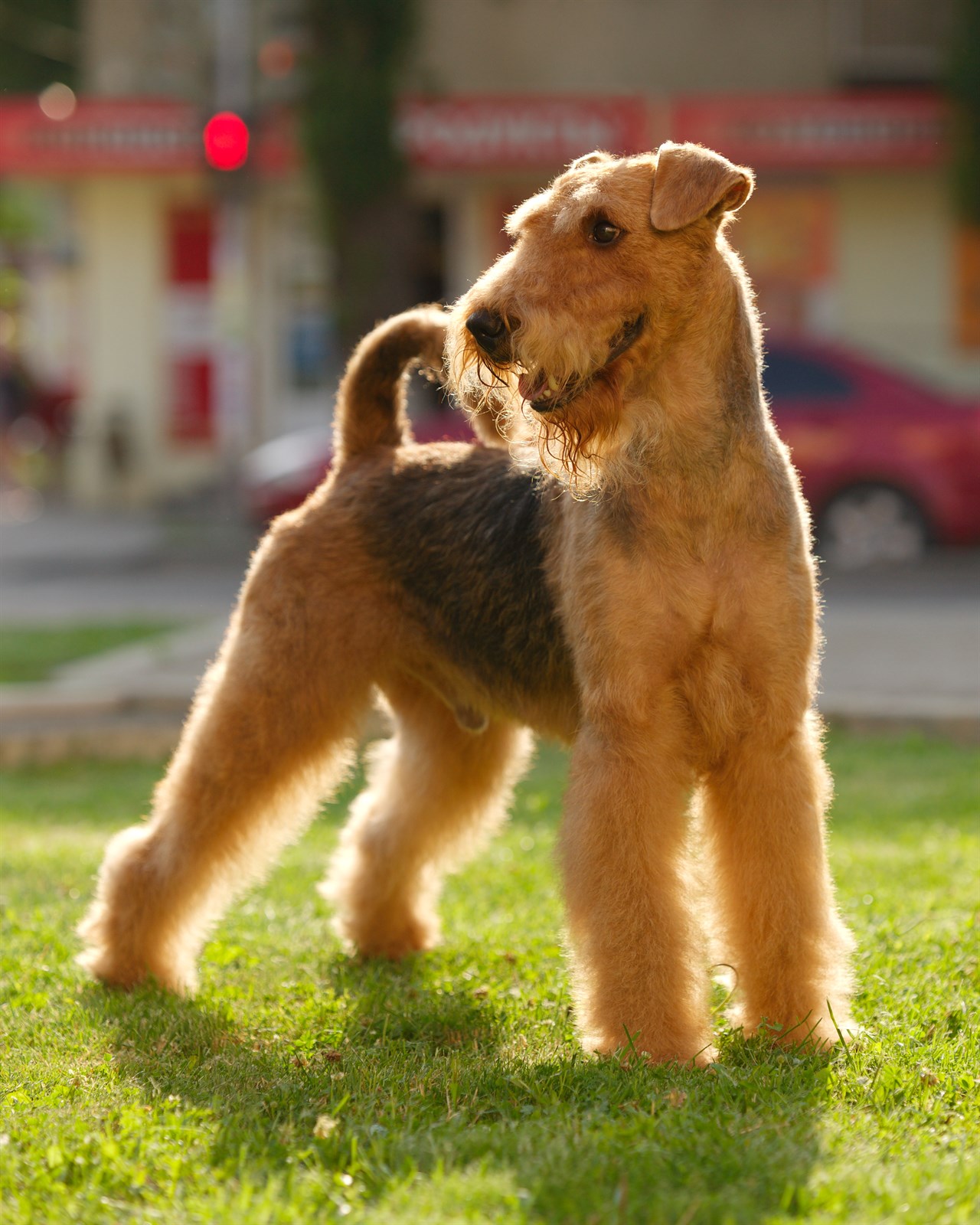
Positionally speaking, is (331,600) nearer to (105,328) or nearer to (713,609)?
(713,609)

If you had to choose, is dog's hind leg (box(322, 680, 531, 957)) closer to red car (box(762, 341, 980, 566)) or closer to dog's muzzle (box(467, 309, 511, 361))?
dog's muzzle (box(467, 309, 511, 361))

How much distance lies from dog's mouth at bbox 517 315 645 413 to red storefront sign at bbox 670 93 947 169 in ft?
48.4

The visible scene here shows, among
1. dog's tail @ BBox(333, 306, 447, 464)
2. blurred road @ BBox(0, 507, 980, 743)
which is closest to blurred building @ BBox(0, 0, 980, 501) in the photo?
blurred road @ BBox(0, 507, 980, 743)

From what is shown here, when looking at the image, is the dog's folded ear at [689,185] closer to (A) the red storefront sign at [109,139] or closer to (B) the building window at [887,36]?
(A) the red storefront sign at [109,139]

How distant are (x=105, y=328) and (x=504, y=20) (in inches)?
258

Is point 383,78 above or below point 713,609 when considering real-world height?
above

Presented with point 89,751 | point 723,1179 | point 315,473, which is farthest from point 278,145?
point 723,1179

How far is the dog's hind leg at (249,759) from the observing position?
4066mm

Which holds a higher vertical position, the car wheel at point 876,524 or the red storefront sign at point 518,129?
the red storefront sign at point 518,129

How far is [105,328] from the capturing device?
19719 millimetres

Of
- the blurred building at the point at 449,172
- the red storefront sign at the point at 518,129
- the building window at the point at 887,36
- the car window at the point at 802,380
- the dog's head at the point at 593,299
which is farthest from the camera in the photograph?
the building window at the point at 887,36

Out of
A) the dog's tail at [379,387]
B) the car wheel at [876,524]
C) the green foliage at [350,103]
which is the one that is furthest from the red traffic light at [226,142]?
the dog's tail at [379,387]

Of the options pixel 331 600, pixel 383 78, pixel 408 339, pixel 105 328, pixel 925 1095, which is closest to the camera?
pixel 925 1095

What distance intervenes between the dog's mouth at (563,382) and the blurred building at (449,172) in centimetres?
1307
